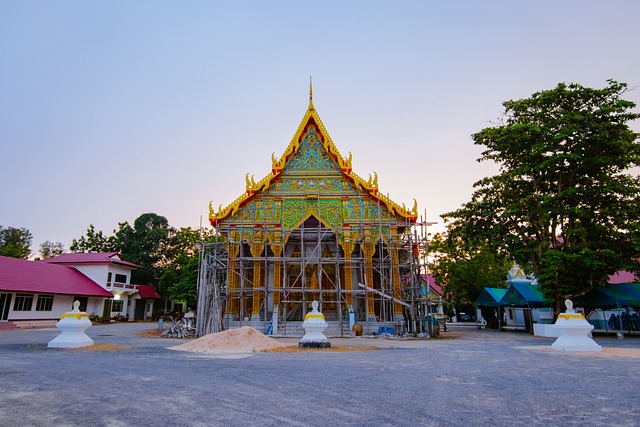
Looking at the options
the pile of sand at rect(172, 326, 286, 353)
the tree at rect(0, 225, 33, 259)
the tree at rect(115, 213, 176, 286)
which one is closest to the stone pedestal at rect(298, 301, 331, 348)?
the pile of sand at rect(172, 326, 286, 353)

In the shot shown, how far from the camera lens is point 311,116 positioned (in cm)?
2017

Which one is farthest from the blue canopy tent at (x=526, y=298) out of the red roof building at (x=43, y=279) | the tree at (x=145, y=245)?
the tree at (x=145, y=245)

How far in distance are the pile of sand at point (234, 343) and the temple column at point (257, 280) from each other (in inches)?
222

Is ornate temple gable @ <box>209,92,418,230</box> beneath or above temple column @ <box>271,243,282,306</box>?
above

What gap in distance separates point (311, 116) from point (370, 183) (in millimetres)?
4431

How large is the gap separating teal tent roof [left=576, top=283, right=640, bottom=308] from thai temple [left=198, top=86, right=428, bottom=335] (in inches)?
266

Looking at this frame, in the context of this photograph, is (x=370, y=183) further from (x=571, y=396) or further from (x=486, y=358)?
(x=571, y=396)

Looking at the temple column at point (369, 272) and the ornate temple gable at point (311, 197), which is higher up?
the ornate temple gable at point (311, 197)

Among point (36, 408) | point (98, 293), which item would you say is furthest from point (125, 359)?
point (98, 293)

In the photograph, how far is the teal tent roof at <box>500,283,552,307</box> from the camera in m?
19.8

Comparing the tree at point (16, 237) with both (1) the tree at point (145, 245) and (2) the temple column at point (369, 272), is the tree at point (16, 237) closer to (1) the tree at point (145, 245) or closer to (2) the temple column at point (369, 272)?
(1) the tree at point (145, 245)

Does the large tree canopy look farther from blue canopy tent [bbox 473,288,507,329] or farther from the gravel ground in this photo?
the gravel ground

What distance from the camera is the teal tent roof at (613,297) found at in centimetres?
1628

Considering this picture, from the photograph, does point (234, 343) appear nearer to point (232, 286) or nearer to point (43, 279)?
point (232, 286)
